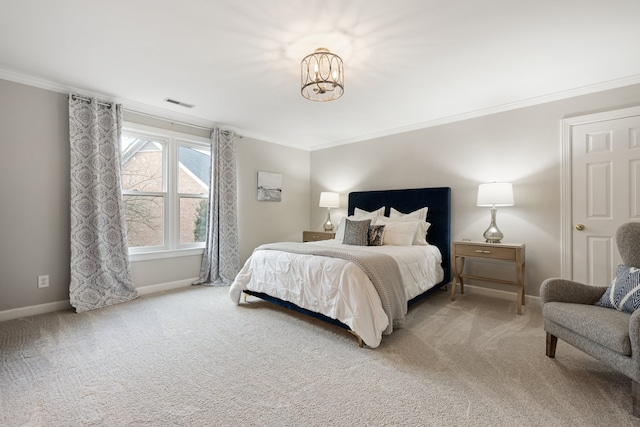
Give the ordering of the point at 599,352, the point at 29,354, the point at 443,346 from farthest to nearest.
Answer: the point at 443,346
the point at 29,354
the point at 599,352

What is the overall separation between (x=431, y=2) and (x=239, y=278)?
10.1 ft

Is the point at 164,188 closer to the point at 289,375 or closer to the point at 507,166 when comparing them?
the point at 289,375

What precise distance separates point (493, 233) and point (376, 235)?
4.52 feet

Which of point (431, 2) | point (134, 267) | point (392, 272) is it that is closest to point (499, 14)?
point (431, 2)

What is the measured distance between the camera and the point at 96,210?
10.7 feet

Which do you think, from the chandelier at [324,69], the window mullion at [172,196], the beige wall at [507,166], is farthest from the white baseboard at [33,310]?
the beige wall at [507,166]

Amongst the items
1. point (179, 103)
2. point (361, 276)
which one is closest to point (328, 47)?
point (361, 276)

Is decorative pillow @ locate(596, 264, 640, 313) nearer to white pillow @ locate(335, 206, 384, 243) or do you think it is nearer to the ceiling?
the ceiling

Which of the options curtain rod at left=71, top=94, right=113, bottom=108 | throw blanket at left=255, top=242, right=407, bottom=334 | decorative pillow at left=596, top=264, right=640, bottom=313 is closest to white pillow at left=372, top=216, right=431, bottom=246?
throw blanket at left=255, top=242, right=407, bottom=334

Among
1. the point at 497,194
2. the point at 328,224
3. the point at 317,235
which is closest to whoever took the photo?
the point at 497,194

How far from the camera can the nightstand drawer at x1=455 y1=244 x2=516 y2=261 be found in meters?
3.14

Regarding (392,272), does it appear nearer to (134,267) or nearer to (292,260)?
(292,260)

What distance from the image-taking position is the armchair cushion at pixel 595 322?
1582 mm

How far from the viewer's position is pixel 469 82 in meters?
3.02
